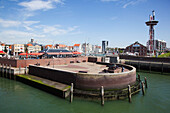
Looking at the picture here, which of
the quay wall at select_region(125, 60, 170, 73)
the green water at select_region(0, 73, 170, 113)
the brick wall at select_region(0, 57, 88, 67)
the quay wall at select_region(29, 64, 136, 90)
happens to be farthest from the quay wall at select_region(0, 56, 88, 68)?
the quay wall at select_region(125, 60, 170, 73)

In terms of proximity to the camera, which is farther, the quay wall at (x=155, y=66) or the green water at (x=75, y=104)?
the quay wall at (x=155, y=66)

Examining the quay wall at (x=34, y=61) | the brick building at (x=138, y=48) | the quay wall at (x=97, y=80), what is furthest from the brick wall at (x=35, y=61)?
the brick building at (x=138, y=48)

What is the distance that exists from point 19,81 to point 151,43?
86.4 metres

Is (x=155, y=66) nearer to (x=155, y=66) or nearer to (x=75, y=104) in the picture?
(x=155, y=66)

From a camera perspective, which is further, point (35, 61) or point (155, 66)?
point (155, 66)

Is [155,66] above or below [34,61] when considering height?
below

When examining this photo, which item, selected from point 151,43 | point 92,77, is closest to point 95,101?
point 92,77

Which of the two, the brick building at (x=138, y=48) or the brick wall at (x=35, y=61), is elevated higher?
the brick building at (x=138, y=48)

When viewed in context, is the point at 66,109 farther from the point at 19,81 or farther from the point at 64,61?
the point at 64,61

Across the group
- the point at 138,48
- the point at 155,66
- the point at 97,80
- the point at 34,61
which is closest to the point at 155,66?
the point at 155,66

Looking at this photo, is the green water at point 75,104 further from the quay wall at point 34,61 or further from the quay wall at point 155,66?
the quay wall at point 155,66

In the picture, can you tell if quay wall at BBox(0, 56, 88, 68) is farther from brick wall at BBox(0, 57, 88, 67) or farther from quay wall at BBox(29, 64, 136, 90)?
quay wall at BBox(29, 64, 136, 90)

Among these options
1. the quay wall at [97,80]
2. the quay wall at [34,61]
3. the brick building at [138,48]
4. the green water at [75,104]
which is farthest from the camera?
the brick building at [138,48]

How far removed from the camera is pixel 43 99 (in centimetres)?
1838
